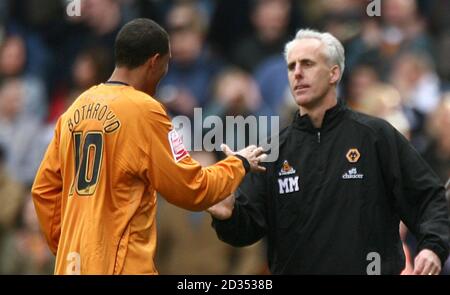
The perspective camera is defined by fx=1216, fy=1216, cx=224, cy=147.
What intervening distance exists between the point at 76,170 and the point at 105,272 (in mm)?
523

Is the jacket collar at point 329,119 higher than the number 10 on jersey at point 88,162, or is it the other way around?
the jacket collar at point 329,119

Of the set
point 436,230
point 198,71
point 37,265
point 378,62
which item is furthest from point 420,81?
point 436,230

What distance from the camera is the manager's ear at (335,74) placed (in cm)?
697

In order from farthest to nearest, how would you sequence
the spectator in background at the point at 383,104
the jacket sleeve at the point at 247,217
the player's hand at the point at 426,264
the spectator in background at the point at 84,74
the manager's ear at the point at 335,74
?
the spectator in background at the point at 84,74
the spectator in background at the point at 383,104
the manager's ear at the point at 335,74
the jacket sleeve at the point at 247,217
the player's hand at the point at 426,264

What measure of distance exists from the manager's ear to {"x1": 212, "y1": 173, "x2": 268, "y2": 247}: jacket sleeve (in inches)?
26.9

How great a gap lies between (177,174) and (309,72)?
1.36 meters

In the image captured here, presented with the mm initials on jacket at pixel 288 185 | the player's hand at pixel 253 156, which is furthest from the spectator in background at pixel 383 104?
the player's hand at pixel 253 156

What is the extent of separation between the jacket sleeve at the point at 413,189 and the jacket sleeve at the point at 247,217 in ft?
2.36

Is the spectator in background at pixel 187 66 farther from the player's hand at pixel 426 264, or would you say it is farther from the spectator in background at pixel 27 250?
the player's hand at pixel 426 264

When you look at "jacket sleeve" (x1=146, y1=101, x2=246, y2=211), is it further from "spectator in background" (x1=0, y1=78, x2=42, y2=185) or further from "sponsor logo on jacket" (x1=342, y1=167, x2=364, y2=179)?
"spectator in background" (x1=0, y1=78, x2=42, y2=185)

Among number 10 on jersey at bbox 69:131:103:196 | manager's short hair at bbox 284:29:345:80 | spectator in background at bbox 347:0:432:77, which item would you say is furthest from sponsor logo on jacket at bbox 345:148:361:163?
spectator in background at bbox 347:0:432:77

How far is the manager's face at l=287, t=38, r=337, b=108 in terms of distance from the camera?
685cm
